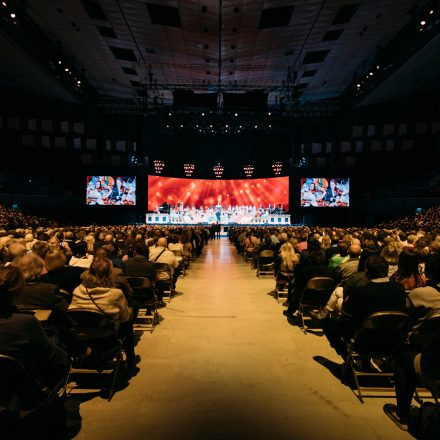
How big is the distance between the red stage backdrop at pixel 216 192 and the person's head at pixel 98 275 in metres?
25.5

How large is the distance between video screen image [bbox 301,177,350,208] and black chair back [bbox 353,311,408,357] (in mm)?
22168

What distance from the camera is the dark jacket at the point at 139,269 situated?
5.51 meters

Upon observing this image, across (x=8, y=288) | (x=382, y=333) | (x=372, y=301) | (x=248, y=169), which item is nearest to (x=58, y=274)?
(x=8, y=288)

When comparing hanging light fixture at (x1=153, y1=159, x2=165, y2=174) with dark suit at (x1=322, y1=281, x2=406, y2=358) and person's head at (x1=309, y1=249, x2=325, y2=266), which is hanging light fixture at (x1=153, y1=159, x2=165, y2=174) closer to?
person's head at (x1=309, y1=249, x2=325, y2=266)

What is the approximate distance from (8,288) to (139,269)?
3.22 m

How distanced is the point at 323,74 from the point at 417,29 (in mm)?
6306

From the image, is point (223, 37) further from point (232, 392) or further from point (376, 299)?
point (232, 392)

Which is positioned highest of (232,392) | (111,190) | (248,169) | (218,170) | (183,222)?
(248,169)

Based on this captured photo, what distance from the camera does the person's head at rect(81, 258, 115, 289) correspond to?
3433 mm

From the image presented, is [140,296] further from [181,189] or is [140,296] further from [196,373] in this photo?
[181,189]

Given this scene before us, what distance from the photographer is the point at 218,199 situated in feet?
101

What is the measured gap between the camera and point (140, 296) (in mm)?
5488

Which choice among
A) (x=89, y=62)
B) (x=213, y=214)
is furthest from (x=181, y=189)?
(x=89, y=62)

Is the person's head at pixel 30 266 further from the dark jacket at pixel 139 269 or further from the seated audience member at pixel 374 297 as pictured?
the seated audience member at pixel 374 297
